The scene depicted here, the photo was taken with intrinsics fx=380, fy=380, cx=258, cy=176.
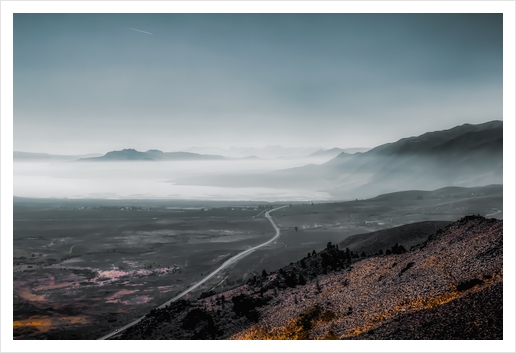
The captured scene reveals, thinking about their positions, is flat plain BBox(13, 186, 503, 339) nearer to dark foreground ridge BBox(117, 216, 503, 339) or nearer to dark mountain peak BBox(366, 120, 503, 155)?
dark foreground ridge BBox(117, 216, 503, 339)

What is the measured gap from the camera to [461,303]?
7973mm

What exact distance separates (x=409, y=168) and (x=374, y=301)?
1092 inches

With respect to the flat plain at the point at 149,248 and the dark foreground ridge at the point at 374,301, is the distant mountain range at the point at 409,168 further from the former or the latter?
the dark foreground ridge at the point at 374,301

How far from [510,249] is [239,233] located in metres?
26.3

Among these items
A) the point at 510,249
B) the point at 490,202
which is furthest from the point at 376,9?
the point at 490,202

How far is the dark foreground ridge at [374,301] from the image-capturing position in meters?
7.93

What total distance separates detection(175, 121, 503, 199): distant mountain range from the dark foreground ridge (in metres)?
7.40

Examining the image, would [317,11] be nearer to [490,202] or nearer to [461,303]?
[461,303]

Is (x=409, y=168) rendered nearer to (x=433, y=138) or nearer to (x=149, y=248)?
(x=433, y=138)

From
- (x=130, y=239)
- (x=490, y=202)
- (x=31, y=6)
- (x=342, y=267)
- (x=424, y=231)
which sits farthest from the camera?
(x=130, y=239)

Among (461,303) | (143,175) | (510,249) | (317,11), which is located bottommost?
(461,303)

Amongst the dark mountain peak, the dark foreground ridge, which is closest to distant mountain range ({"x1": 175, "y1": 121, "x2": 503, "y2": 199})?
the dark mountain peak

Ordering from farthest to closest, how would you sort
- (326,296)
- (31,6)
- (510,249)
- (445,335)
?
(326,296) < (31,6) < (510,249) < (445,335)

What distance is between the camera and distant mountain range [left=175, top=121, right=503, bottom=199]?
21.5 meters
